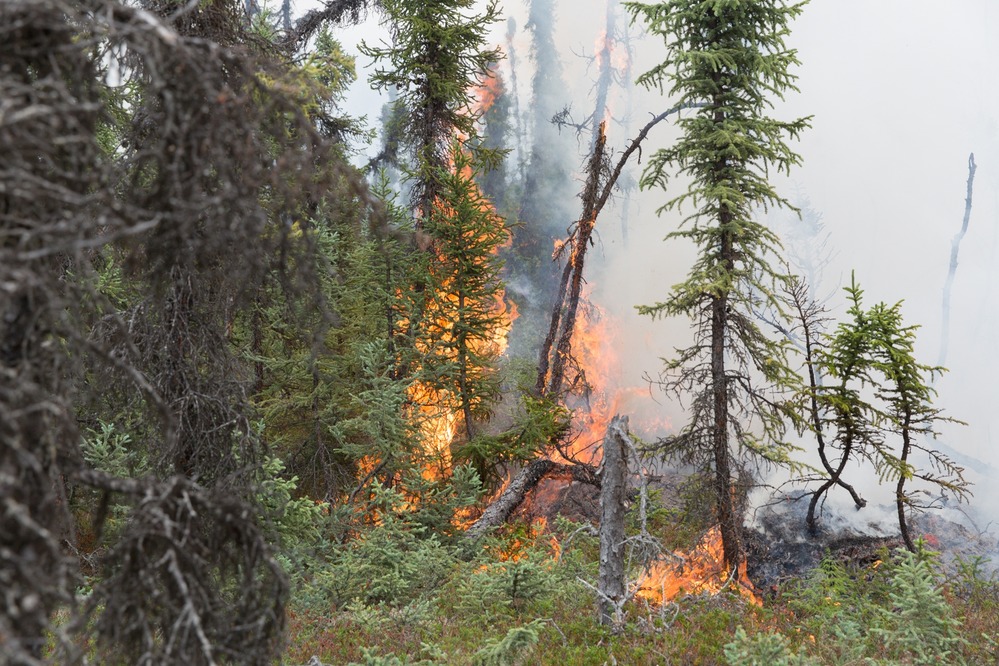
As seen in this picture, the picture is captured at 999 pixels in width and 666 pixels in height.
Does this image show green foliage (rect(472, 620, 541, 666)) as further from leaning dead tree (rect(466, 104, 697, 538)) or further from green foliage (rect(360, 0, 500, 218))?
green foliage (rect(360, 0, 500, 218))

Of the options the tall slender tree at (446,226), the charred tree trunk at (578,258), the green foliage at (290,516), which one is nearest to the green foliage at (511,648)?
the green foliage at (290,516)

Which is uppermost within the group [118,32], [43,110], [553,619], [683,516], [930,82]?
[930,82]

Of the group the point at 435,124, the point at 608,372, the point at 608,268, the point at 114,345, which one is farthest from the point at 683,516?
the point at 608,268

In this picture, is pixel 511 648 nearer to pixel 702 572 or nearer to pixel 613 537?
pixel 613 537

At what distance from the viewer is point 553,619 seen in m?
7.77

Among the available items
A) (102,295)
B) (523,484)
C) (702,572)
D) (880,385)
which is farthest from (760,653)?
(523,484)

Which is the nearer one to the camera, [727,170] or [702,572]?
[727,170]

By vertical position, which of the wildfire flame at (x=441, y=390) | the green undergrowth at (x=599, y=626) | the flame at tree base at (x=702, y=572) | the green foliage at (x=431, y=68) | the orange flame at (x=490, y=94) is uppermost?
the orange flame at (x=490, y=94)

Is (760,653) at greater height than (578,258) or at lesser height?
lesser

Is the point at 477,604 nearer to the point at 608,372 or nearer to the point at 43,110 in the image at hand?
the point at 43,110

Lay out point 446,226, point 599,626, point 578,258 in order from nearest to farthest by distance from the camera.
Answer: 1. point 599,626
2. point 446,226
3. point 578,258

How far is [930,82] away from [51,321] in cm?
4008

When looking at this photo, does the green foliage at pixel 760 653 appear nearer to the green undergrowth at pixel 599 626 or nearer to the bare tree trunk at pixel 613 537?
the green undergrowth at pixel 599 626

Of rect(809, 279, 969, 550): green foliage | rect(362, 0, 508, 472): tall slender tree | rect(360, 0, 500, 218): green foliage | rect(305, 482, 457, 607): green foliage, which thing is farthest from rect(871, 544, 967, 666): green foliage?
rect(360, 0, 500, 218): green foliage
